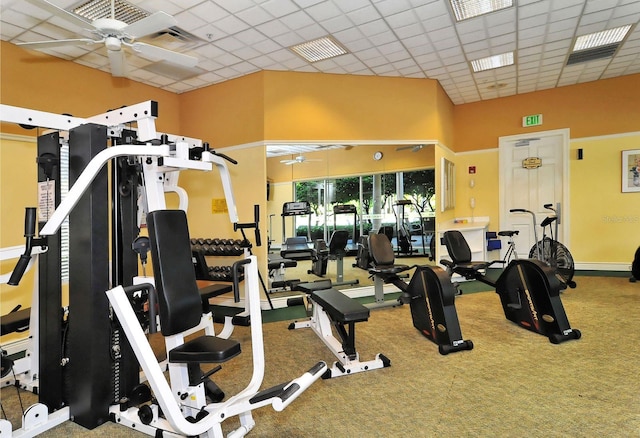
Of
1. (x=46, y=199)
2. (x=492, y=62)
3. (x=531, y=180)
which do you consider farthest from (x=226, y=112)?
(x=531, y=180)

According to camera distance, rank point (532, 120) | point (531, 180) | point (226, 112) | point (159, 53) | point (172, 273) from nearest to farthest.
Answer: point (172, 273), point (159, 53), point (226, 112), point (532, 120), point (531, 180)

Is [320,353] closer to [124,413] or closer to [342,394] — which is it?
[342,394]

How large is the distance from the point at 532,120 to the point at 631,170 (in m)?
1.76

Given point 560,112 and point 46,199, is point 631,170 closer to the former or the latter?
point 560,112

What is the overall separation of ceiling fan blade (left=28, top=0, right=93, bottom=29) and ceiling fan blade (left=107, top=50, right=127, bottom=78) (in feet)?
1.17

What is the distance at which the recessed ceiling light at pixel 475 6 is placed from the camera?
3.85 meters

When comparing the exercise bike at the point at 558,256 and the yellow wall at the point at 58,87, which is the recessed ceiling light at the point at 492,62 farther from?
the yellow wall at the point at 58,87

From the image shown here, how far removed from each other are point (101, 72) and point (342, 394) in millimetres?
4973

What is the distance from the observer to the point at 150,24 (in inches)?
116

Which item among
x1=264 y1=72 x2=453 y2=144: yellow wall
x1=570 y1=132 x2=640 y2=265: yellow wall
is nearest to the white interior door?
x1=570 y1=132 x2=640 y2=265: yellow wall

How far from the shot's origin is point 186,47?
4.42 metres

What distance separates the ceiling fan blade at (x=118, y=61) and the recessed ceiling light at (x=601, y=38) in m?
5.39

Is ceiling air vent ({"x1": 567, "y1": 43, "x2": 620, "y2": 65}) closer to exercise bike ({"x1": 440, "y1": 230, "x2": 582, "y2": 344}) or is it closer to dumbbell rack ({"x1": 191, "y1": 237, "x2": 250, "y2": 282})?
exercise bike ({"x1": 440, "y1": 230, "x2": 582, "y2": 344})

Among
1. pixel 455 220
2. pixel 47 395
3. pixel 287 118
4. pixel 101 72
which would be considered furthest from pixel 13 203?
pixel 455 220
